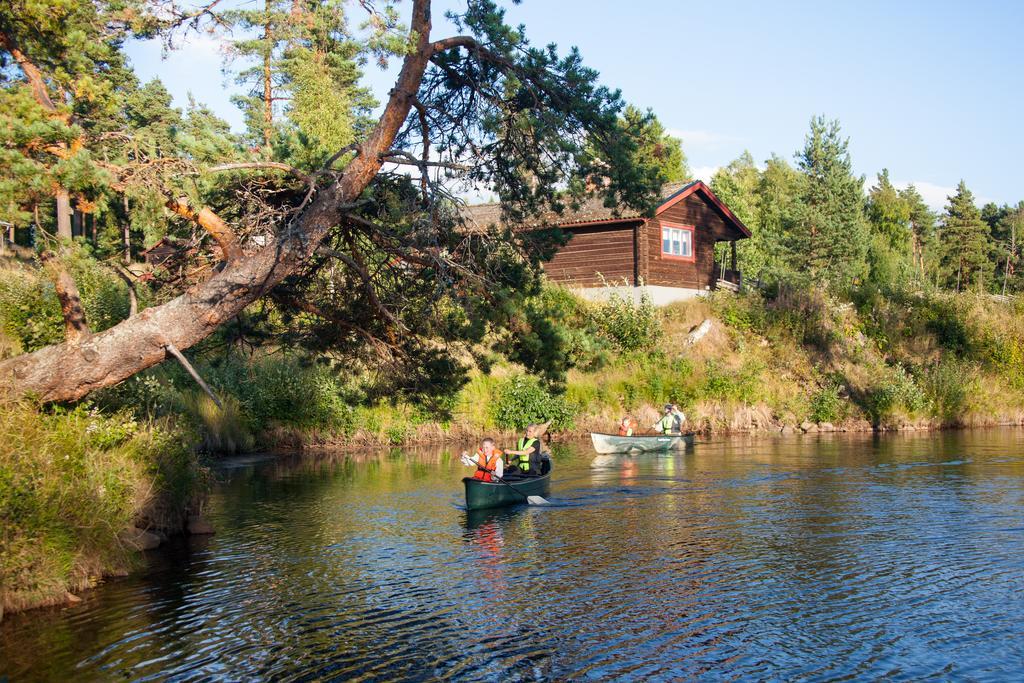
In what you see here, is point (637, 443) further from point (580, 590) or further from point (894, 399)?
point (580, 590)

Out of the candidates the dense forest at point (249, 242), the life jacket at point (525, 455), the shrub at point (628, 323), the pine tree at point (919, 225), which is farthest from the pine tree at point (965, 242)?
the dense forest at point (249, 242)

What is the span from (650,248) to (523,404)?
13679 millimetres

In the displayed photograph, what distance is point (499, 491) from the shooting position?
19.7m

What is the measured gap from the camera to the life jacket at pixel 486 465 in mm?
20031

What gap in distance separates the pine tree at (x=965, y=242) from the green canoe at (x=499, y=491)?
58761 millimetres

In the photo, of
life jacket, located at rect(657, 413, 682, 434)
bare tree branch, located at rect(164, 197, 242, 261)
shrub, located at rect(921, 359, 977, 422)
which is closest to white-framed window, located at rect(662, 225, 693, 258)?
shrub, located at rect(921, 359, 977, 422)

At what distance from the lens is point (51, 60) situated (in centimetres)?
1339

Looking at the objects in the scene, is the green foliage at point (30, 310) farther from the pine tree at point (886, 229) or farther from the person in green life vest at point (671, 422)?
the pine tree at point (886, 229)

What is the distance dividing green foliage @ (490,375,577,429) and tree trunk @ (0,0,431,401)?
63.0ft

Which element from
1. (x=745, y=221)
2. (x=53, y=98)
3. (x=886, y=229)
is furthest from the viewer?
(x=886, y=229)

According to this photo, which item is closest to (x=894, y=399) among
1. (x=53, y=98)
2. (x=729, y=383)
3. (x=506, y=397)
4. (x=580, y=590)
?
(x=729, y=383)

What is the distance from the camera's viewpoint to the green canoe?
19203 millimetres

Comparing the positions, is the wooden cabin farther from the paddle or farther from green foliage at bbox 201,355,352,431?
the paddle

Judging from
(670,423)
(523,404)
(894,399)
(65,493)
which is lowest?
(65,493)
